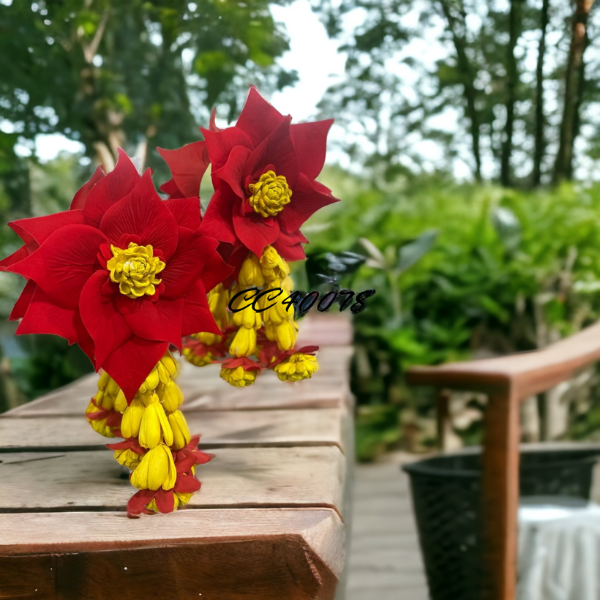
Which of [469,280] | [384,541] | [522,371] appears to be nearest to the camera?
[522,371]

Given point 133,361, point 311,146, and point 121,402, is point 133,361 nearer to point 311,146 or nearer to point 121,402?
point 121,402

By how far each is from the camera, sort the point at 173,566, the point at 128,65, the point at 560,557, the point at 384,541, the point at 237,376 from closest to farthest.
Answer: the point at 173,566
the point at 237,376
the point at 560,557
the point at 128,65
the point at 384,541

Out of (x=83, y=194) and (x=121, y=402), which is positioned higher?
(x=83, y=194)

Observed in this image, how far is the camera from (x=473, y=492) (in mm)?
1266

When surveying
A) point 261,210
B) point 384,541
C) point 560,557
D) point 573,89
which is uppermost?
point 573,89


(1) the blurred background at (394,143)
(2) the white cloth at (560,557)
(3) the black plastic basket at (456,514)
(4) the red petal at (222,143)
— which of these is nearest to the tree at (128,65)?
(1) the blurred background at (394,143)

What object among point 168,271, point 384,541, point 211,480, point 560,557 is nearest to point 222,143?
point 168,271

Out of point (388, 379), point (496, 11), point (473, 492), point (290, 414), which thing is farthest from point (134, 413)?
point (388, 379)

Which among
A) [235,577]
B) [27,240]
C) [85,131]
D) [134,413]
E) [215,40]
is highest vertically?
[215,40]

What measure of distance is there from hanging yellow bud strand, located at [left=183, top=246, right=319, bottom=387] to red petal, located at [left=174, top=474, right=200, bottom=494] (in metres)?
0.10

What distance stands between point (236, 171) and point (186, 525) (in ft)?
1.03

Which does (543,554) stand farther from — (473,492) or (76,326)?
(76,326)

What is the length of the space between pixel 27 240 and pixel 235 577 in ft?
1.14

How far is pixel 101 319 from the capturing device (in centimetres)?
53
